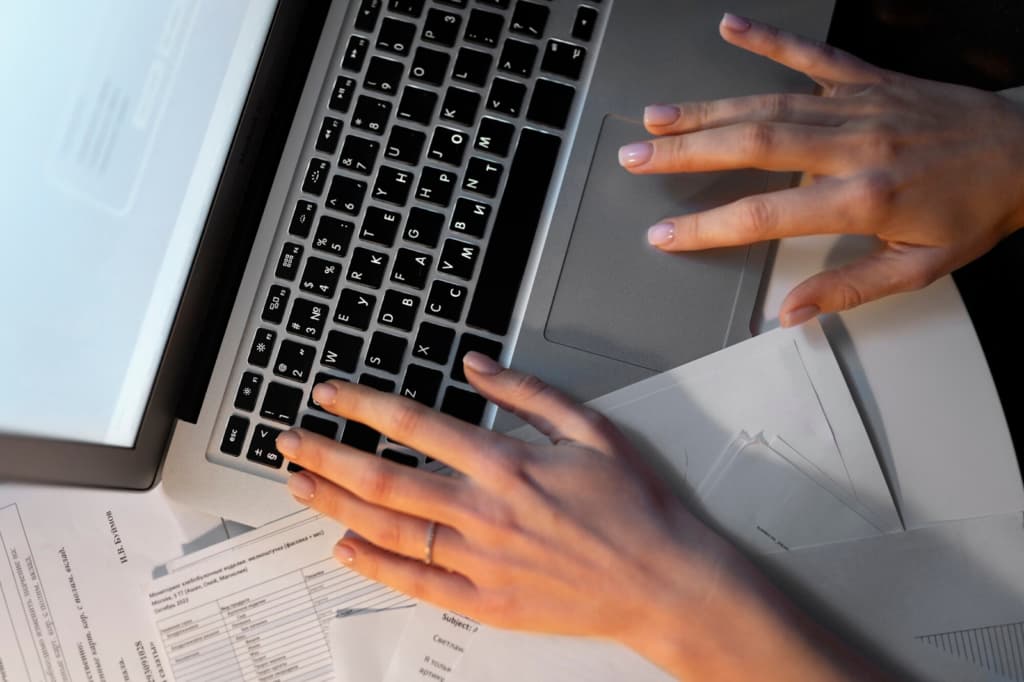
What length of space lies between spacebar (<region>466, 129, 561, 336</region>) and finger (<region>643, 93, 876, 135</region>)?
0.33 feet

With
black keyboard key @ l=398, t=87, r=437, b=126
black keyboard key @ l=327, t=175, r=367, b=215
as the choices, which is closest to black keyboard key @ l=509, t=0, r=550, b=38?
black keyboard key @ l=398, t=87, r=437, b=126

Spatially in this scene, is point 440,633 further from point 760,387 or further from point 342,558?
point 760,387

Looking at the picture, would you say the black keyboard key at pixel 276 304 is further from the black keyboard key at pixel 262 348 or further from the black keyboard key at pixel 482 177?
the black keyboard key at pixel 482 177

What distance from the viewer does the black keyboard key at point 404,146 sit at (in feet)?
2.49

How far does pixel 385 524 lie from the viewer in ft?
2.37

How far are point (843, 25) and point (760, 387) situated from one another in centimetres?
67

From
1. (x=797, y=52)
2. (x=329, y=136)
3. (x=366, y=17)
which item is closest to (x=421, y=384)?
(x=329, y=136)

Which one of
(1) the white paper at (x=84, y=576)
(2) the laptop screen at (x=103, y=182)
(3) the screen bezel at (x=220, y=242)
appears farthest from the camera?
(1) the white paper at (x=84, y=576)

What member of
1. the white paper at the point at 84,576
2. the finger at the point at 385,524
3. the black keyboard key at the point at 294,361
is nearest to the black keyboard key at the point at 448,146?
the black keyboard key at the point at 294,361

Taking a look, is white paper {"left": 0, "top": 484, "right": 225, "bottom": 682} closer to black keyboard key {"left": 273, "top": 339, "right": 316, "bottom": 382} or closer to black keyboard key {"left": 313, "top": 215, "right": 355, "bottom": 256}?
black keyboard key {"left": 273, "top": 339, "right": 316, "bottom": 382}

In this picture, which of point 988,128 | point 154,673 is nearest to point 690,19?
point 988,128

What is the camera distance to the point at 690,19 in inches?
31.0

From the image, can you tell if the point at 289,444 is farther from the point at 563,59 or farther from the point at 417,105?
the point at 563,59

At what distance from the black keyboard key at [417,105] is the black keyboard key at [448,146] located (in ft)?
0.06
